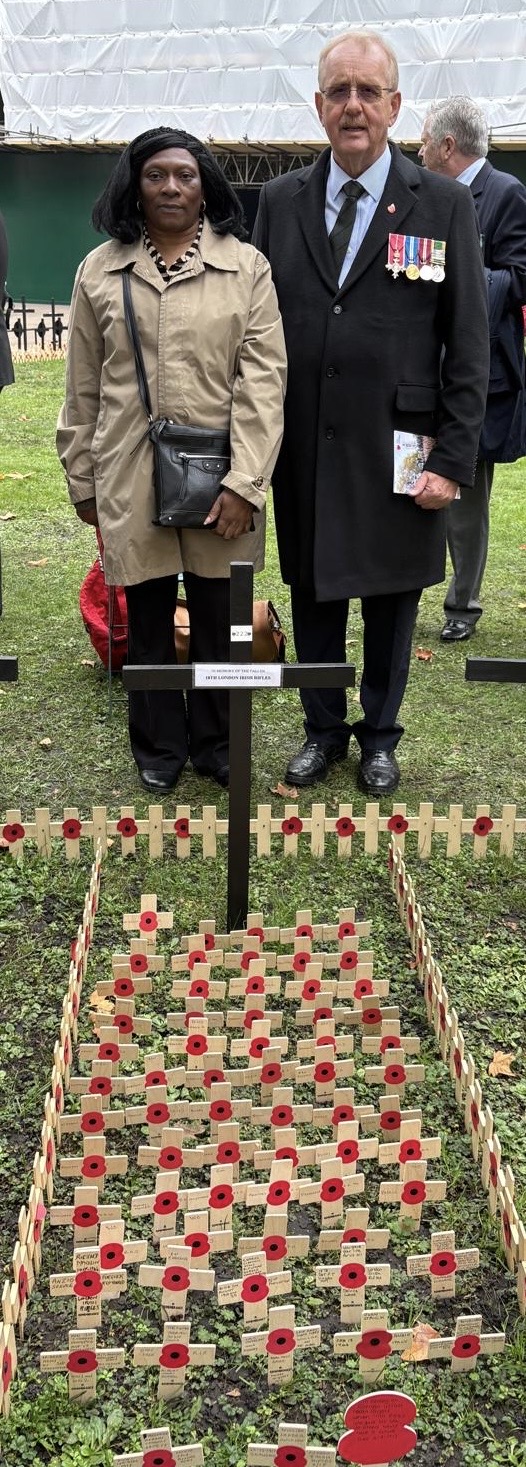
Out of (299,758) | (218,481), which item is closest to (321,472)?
(218,481)

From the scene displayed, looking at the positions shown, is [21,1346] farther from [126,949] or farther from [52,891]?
[52,891]

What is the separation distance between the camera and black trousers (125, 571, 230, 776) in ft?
14.2

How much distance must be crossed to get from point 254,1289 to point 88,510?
2646mm

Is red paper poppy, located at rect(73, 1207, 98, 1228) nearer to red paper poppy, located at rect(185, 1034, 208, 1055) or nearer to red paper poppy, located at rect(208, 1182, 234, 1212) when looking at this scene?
red paper poppy, located at rect(208, 1182, 234, 1212)

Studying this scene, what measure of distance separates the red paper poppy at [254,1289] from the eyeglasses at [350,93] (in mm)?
3135

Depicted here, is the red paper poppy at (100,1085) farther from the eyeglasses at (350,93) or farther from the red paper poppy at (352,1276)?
the eyeglasses at (350,93)

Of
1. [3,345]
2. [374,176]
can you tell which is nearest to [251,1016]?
[374,176]

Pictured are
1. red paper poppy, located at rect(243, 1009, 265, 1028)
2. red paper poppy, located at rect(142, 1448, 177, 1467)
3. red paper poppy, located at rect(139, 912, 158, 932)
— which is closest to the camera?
red paper poppy, located at rect(142, 1448, 177, 1467)

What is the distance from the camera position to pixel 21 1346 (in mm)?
2400

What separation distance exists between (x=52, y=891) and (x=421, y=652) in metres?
2.74

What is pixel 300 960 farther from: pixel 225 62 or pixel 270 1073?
pixel 225 62

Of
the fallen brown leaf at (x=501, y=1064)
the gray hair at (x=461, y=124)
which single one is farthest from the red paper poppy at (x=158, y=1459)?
the gray hair at (x=461, y=124)

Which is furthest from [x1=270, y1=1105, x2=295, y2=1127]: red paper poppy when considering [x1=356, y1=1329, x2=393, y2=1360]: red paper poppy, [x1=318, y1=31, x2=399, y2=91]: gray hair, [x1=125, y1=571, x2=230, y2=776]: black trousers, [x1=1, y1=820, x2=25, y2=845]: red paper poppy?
[x1=318, y1=31, x2=399, y2=91]: gray hair

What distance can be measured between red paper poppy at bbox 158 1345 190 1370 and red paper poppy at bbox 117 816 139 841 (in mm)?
2008
